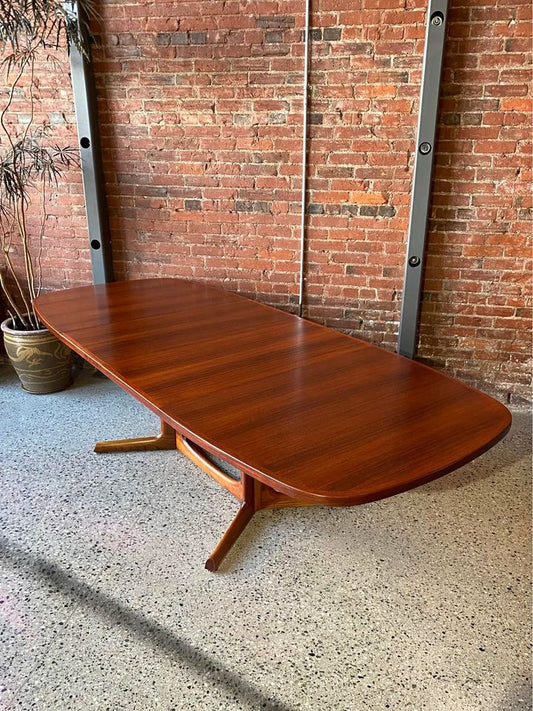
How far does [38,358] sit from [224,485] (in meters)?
1.55

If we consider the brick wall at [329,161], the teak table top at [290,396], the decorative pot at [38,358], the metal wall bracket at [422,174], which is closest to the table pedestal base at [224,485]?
the teak table top at [290,396]

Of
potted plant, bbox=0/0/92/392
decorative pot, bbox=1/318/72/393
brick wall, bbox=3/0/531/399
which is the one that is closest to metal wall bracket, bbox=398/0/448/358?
brick wall, bbox=3/0/531/399

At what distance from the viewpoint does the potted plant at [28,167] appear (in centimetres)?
276

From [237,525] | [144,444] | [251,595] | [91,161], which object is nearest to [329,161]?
[91,161]

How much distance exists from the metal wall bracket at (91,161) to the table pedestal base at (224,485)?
4.07 ft

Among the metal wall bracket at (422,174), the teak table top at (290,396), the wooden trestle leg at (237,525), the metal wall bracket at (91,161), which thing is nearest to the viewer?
the teak table top at (290,396)

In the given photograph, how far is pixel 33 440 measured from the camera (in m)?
2.76

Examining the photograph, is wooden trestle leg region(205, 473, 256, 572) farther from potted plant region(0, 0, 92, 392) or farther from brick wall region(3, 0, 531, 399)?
potted plant region(0, 0, 92, 392)

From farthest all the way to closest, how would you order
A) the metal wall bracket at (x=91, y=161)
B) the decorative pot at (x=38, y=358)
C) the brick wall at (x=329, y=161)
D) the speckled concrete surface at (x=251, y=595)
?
the decorative pot at (x=38, y=358) < the metal wall bracket at (x=91, y=161) < the brick wall at (x=329, y=161) < the speckled concrete surface at (x=251, y=595)

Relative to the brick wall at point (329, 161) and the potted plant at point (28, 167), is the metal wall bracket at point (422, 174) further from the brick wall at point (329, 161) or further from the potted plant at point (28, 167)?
the potted plant at point (28, 167)

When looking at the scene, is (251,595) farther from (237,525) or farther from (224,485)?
(224,485)

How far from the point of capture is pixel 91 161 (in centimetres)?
310

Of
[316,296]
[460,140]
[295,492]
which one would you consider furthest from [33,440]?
[460,140]

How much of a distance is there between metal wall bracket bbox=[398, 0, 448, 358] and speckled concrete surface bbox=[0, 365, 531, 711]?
96 centimetres
